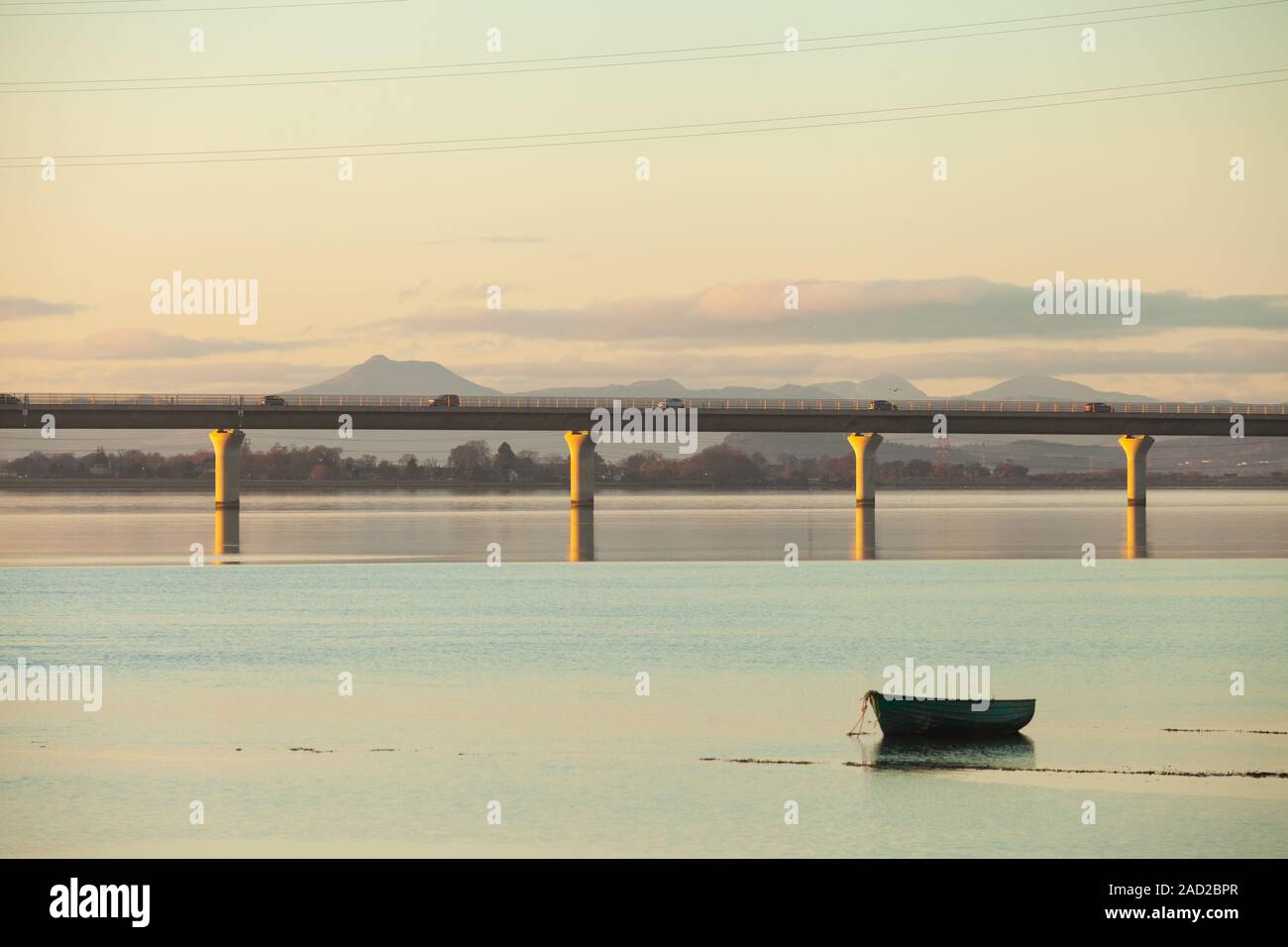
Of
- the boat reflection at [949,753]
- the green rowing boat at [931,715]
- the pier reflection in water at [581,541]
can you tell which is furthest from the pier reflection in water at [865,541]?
the boat reflection at [949,753]

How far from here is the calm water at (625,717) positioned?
33.6m

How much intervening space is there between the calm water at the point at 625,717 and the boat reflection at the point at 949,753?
0.49 feet

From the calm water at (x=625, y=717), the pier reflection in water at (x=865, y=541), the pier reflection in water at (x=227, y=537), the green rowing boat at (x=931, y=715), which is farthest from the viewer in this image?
the pier reflection in water at (x=227, y=537)

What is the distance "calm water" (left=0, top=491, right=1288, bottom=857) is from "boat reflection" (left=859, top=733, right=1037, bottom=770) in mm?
148

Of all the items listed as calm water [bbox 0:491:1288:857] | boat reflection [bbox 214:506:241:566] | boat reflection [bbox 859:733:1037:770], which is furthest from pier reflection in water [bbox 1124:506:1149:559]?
boat reflection [bbox 859:733:1037:770]

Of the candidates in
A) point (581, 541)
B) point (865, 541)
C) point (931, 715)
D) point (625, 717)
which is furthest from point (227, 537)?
point (931, 715)

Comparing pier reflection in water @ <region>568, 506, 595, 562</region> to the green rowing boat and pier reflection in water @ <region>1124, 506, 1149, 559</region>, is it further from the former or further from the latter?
the green rowing boat

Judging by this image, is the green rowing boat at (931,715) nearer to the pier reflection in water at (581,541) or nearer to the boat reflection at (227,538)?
the pier reflection in water at (581,541)

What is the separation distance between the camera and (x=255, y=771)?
39.6 metres

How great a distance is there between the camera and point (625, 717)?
A: 157 feet

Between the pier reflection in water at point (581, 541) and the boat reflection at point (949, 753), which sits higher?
the pier reflection in water at point (581, 541)

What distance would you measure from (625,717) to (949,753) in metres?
11.4

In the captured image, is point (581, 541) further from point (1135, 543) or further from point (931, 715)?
point (931, 715)

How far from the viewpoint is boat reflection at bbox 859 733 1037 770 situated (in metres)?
39.2
